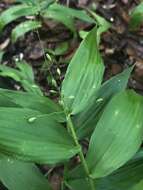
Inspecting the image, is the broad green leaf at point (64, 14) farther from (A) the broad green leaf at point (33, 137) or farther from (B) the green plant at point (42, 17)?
(A) the broad green leaf at point (33, 137)

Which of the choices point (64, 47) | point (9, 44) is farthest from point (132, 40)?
point (9, 44)

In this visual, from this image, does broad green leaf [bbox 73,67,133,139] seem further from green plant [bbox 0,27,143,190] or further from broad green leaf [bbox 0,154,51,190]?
broad green leaf [bbox 0,154,51,190]

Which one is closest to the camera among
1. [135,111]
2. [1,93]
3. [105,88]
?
[135,111]

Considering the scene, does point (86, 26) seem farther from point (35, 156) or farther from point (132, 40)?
point (35, 156)

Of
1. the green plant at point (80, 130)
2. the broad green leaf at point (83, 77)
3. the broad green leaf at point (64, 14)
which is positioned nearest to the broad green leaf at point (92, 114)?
Answer: the green plant at point (80, 130)

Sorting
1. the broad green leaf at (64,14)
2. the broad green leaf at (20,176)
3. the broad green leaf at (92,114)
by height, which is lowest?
the broad green leaf at (64,14)

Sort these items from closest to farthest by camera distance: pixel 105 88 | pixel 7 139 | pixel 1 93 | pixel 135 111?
1. pixel 7 139
2. pixel 135 111
3. pixel 1 93
4. pixel 105 88
